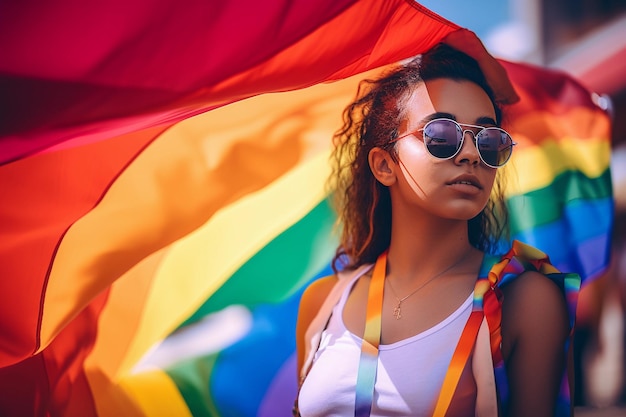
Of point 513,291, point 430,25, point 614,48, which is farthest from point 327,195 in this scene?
point 614,48

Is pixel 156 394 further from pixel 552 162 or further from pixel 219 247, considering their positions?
pixel 552 162

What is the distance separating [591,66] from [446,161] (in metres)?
3.23

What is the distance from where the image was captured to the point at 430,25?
1933mm

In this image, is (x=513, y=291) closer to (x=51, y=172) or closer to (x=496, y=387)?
(x=496, y=387)

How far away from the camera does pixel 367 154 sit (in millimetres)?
2117

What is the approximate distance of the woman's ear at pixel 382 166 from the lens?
1.95 meters

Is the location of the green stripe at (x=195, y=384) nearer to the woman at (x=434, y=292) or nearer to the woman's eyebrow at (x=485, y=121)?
the woman at (x=434, y=292)

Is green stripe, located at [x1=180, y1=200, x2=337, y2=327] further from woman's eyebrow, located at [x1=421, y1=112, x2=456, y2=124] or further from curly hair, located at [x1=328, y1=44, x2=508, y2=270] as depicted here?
woman's eyebrow, located at [x1=421, y1=112, x2=456, y2=124]

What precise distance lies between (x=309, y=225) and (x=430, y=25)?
0.94 metres

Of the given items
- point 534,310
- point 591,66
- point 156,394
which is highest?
point 591,66

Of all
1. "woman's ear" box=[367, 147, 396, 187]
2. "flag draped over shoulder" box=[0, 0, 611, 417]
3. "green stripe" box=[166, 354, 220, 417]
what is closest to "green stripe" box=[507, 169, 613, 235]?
"flag draped over shoulder" box=[0, 0, 611, 417]

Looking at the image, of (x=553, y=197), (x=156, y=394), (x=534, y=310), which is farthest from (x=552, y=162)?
(x=156, y=394)

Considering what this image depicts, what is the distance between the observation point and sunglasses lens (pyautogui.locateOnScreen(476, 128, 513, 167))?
175 cm

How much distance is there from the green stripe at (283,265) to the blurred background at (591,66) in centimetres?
91
